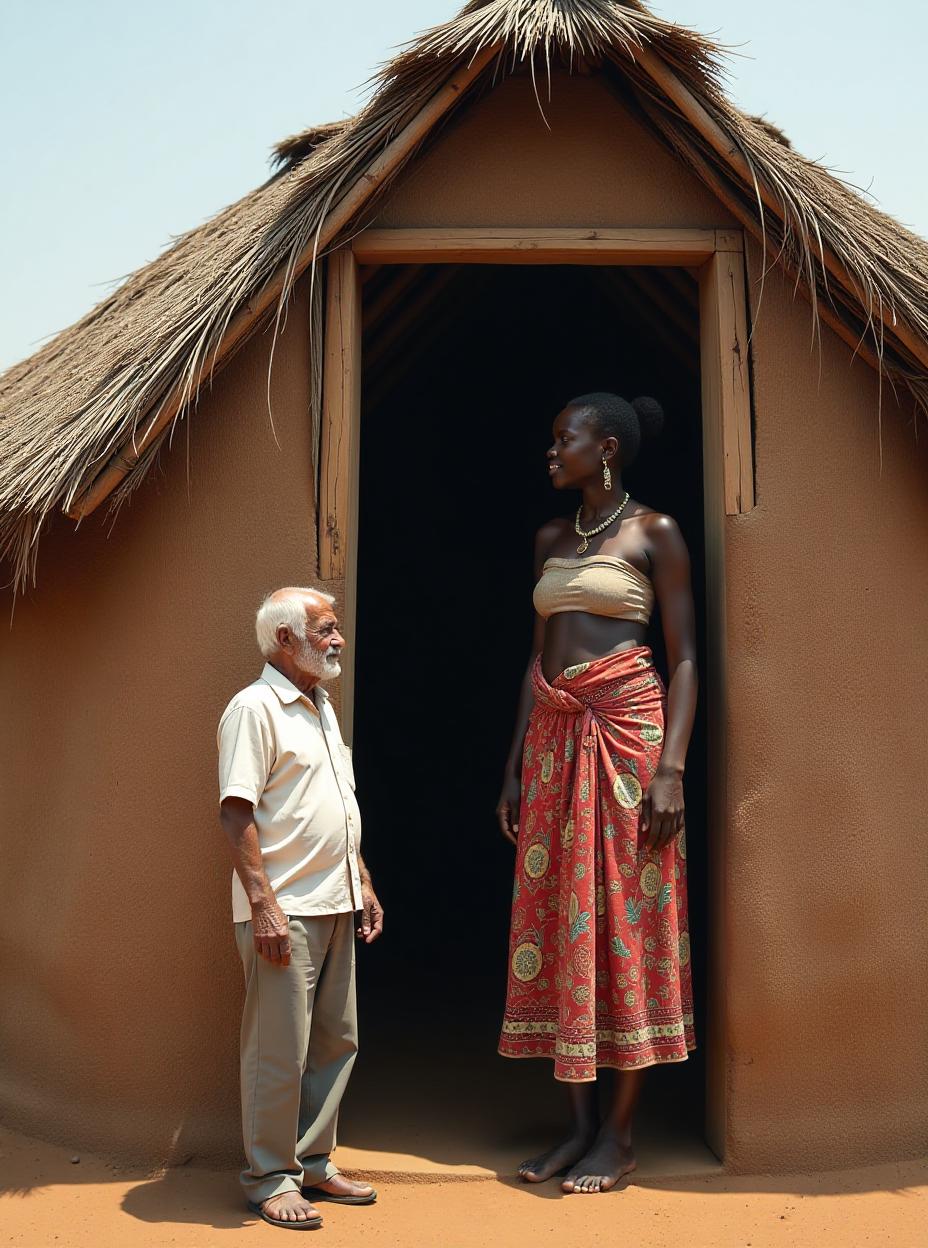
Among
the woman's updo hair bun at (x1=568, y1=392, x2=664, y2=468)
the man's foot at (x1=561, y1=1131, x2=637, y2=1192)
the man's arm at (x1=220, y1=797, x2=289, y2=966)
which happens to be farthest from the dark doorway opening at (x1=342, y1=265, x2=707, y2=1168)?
the man's arm at (x1=220, y1=797, x2=289, y2=966)

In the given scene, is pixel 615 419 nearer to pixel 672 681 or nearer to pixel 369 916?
pixel 672 681

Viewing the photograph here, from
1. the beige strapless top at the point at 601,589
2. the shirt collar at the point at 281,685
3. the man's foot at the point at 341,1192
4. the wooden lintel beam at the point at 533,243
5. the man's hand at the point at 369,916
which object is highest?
the wooden lintel beam at the point at 533,243

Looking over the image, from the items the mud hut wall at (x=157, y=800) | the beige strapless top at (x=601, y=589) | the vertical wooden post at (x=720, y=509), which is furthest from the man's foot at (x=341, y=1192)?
the beige strapless top at (x=601, y=589)

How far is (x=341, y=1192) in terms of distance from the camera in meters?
3.59

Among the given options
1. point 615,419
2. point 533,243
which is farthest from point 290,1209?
point 533,243

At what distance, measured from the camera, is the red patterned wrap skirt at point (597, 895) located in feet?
12.1

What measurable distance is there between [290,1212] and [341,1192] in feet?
0.78

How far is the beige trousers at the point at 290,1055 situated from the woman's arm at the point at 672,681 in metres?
0.98

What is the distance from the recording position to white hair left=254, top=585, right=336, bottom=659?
3619 millimetres

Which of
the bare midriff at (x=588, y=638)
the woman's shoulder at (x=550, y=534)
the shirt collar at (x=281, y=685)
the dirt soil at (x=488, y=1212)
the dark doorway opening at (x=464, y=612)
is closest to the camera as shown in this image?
the dirt soil at (x=488, y=1212)

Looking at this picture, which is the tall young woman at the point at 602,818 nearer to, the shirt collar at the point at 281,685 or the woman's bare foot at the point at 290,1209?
the woman's bare foot at the point at 290,1209

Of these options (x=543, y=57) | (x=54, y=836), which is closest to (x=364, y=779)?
→ (x=54, y=836)

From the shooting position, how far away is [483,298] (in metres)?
6.17

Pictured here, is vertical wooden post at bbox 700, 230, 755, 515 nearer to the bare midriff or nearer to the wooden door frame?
the wooden door frame
